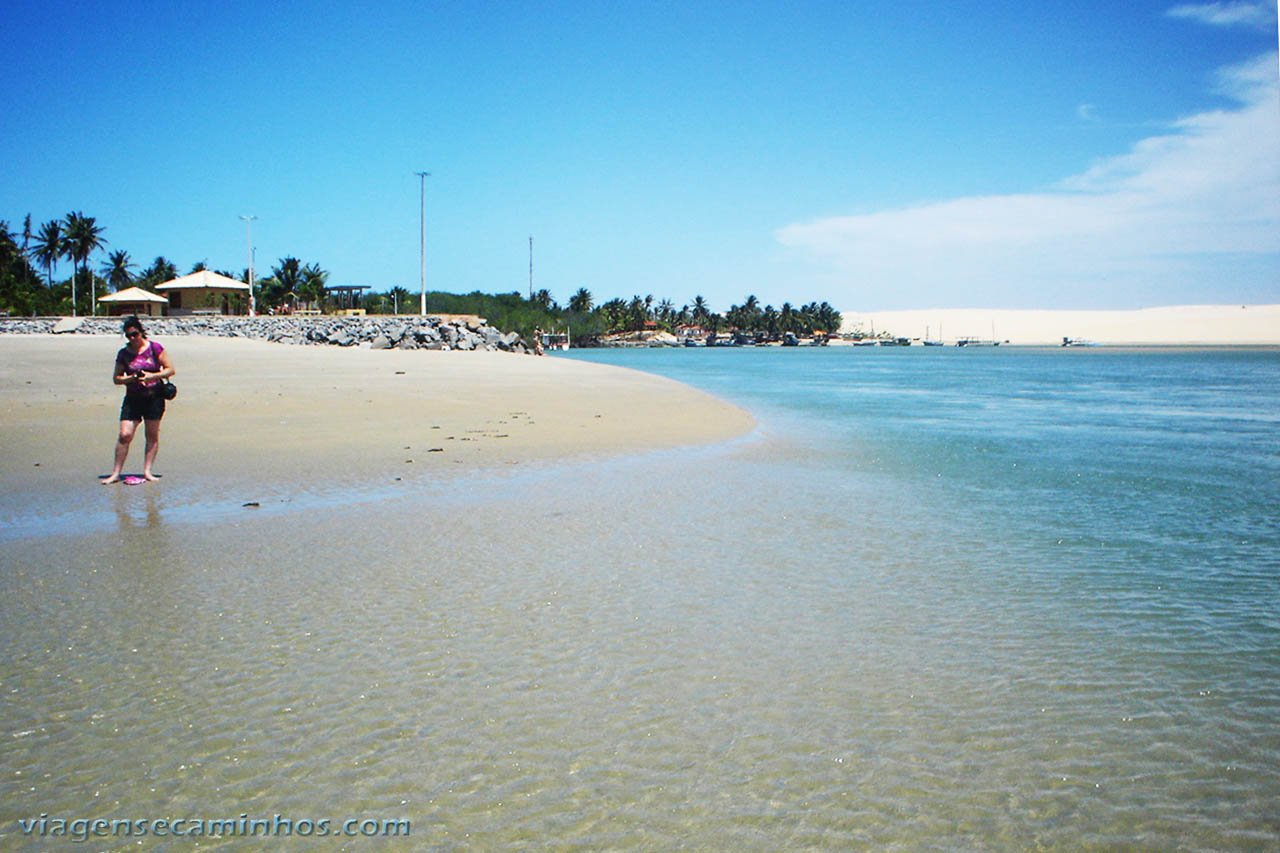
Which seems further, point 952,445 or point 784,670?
point 952,445

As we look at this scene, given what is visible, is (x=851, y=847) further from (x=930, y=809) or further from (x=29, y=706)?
(x=29, y=706)

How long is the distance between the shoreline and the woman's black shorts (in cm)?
79

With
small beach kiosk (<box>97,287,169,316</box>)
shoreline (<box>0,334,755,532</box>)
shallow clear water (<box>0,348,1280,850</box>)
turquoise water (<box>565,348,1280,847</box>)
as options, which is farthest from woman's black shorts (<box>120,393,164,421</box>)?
small beach kiosk (<box>97,287,169,316</box>)

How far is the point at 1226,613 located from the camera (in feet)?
19.5

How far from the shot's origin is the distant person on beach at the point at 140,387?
1024 centimetres

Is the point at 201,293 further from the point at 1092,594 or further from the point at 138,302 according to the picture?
the point at 1092,594

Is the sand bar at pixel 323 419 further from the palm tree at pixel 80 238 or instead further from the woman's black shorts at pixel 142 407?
the palm tree at pixel 80 238

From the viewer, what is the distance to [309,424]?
15906mm

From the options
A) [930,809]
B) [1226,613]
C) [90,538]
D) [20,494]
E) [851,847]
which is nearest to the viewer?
[851,847]

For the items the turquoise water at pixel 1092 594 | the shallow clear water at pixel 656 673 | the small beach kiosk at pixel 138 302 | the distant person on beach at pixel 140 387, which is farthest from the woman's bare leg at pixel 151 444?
the small beach kiosk at pixel 138 302

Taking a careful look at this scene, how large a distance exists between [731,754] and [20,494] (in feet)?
29.4

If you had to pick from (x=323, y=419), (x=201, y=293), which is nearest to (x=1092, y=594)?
(x=323, y=419)

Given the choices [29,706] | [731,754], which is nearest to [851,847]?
[731,754]

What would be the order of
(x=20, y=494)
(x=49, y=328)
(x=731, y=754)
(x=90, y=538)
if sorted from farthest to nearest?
1. (x=49, y=328)
2. (x=20, y=494)
3. (x=90, y=538)
4. (x=731, y=754)
